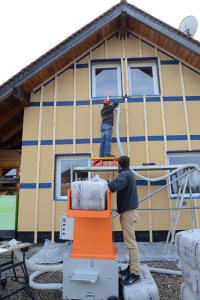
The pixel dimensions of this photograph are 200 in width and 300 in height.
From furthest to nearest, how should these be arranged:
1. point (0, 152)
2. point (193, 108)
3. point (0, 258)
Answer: point (0, 152), point (193, 108), point (0, 258)

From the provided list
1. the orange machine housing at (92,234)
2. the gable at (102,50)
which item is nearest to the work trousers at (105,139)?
the gable at (102,50)

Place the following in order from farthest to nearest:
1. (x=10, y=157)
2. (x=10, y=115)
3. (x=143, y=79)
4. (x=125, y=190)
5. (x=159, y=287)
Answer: (x=10, y=157), (x=10, y=115), (x=143, y=79), (x=159, y=287), (x=125, y=190)

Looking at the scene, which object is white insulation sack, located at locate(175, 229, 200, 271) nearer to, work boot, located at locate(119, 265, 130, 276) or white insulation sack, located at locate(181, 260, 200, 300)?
white insulation sack, located at locate(181, 260, 200, 300)

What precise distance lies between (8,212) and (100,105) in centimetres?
387

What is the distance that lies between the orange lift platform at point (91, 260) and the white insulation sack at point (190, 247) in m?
0.77

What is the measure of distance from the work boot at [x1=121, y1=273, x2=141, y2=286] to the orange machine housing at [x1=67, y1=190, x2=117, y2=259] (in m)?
0.32

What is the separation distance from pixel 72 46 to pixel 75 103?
1.53 metres

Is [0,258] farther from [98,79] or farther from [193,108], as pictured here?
[193,108]

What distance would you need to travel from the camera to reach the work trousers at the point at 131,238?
9.47 feet

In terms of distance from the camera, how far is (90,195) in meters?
2.72

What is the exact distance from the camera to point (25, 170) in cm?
629

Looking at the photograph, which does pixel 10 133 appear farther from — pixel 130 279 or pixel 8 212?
pixel 130 279

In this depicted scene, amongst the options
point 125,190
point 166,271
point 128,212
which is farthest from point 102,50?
point 166,271

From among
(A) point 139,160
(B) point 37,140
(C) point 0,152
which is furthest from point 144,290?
(C) point 0,152
